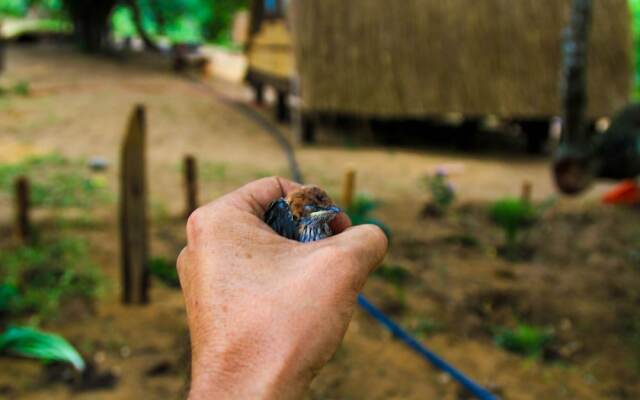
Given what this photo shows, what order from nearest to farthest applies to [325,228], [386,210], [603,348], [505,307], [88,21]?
[325,228]
[603,348]
[505,307]
[386,210]
[88,21]

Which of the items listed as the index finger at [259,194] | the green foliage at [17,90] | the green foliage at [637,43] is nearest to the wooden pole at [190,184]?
the index finger at [259,194]

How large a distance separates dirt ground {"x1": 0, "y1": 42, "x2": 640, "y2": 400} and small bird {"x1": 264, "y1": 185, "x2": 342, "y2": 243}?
1861 millimetres

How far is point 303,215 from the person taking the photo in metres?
1.19

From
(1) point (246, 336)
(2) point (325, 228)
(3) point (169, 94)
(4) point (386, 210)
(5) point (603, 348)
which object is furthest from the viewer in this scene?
(3) point (169, 94)

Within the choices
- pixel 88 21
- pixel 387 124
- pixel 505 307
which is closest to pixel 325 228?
pixel 505 307

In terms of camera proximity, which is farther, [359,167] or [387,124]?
[387,124]

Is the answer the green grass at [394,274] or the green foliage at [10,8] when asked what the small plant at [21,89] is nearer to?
the green grass at [394,274]

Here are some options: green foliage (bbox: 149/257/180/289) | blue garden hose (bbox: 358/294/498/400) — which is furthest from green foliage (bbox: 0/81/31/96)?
blue garden hose (bbox: 358/294/498/400)

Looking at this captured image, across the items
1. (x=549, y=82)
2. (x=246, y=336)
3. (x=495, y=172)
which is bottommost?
(x=495, y=172)

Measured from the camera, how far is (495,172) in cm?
912

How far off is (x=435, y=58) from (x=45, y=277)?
24.1 ft

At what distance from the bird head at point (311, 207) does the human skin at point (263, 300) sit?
0.30 ft

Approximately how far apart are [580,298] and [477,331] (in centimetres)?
98

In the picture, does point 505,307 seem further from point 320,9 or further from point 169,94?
point 169,94
